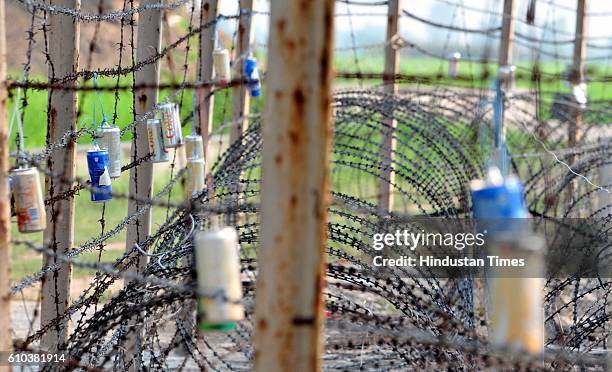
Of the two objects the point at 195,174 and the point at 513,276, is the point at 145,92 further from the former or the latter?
the point at 513,276

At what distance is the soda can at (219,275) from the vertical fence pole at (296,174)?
A: 0.18 m

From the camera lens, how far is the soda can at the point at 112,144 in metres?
4.97

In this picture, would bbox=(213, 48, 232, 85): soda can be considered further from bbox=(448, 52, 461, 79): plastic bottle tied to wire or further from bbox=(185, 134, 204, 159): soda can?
bbox=(448, 52, 461, 79): plastic bottle tied to wire

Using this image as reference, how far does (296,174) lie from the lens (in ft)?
8.91

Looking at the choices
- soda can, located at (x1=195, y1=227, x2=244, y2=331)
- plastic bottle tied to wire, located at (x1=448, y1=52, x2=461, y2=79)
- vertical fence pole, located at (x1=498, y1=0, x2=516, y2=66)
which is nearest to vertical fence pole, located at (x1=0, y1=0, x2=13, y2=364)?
soda can, located at (x1=195, y1=227, x2=244, y2=331)

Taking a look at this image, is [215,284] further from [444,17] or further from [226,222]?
[444,17]

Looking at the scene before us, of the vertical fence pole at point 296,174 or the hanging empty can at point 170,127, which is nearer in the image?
the vertical fence pole at point 296,174

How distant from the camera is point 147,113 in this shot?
565 cm

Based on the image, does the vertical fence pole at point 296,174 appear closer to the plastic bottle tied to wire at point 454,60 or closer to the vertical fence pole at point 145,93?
the vertical fence pole at point 145,93

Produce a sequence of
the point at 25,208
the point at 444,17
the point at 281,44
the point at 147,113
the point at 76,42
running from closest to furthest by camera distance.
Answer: the point at 281,44
the point at 25,208
the point at 76,42
the point at 147,113
the point at 444,17

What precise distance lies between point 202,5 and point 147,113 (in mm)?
2134

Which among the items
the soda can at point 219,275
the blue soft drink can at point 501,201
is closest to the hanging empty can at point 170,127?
the soda can at point 219,275

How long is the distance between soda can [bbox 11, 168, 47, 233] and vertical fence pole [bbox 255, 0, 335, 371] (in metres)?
1.17

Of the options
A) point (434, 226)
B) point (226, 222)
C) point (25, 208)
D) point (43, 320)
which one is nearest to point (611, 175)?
point (434, 226)
